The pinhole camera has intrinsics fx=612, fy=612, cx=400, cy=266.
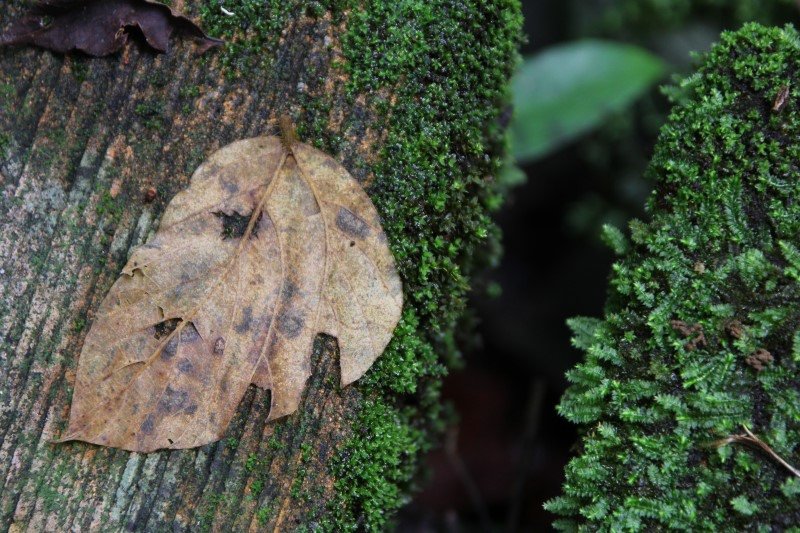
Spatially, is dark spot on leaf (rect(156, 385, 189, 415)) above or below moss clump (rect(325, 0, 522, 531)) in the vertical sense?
below

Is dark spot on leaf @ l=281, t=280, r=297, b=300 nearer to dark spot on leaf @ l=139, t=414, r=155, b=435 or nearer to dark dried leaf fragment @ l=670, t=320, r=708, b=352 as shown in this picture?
dark spot on leaf @ l=139, t=414, r=155, b=435

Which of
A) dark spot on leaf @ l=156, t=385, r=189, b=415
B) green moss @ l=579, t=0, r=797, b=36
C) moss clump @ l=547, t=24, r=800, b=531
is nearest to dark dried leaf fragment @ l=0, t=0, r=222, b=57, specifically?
dark spot on leaf @ l=156, t=385, r=189, b=415

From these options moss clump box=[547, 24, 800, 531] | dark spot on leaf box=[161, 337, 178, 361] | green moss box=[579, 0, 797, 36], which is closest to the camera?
moss clump box=[547, 24, 800, 531]

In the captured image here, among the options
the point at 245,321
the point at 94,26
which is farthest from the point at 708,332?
the point at 94,26

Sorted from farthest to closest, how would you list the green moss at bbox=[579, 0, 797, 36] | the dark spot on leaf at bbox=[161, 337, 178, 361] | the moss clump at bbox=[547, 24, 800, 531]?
the green moss at bbox=[579, 0, 797, 36] → the dark spot on leaf at bbox=[161, 337, 178, 361] → the moss clump at bbox=[547, 24, 800, 531]

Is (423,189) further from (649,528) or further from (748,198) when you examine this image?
(649,528)

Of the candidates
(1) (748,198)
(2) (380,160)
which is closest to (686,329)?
(1) (748,198)

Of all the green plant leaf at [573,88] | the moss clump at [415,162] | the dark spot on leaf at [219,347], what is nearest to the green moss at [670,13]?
the green plant leaf at [573,88]

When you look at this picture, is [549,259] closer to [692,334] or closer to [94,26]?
[692,334]

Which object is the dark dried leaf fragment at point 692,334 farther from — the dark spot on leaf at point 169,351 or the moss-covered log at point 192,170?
the dark spot on leaf at point 169,351
